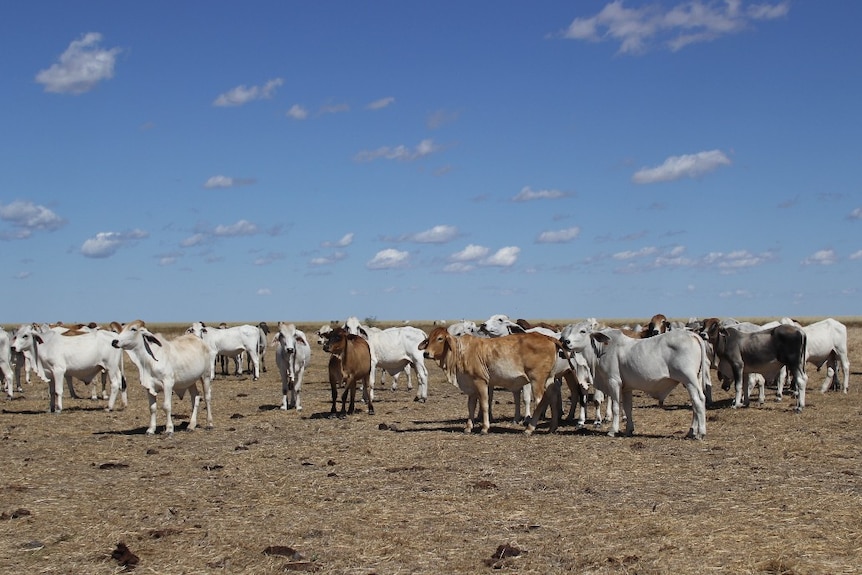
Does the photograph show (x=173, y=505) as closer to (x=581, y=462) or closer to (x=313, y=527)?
(x=313, y=527)

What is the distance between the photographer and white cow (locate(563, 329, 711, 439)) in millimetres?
15719

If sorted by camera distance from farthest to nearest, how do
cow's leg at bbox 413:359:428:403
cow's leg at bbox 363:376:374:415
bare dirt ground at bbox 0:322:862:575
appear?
cow's leg at bbox 413:359:428:403, cow's leg at bbox 363:376:374:415, bare dirt ground at bbox 0:322:862:575

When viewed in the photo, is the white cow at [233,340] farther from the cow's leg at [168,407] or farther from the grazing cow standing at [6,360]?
the cow's leg at [168,407]

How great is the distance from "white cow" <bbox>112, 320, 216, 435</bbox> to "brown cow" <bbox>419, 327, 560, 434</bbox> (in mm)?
4662

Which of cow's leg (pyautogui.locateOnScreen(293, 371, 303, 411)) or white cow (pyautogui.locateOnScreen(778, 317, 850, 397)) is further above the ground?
white cow (pyautogui.locateOnScreen(778, 317, 850, 397))

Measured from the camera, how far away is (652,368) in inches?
631

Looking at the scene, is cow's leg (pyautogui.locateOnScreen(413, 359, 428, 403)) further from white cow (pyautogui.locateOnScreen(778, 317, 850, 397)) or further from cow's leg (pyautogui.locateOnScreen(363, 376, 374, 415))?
white cow (pyautogui.locateOnScreen(778, 317, 850, 397))

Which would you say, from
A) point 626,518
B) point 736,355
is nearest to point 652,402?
point 736,355

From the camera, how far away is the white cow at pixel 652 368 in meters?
15.7

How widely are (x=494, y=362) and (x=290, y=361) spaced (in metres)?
7.15

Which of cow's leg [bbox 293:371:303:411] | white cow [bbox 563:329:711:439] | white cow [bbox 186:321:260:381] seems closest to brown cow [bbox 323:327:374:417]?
cow's leg [bbox 293:371:303:411]

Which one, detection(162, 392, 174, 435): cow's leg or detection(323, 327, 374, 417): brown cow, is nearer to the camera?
detection(162, 392, 174, 435): cow's leg

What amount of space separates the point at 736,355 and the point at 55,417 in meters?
16.0

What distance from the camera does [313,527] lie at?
969cm
